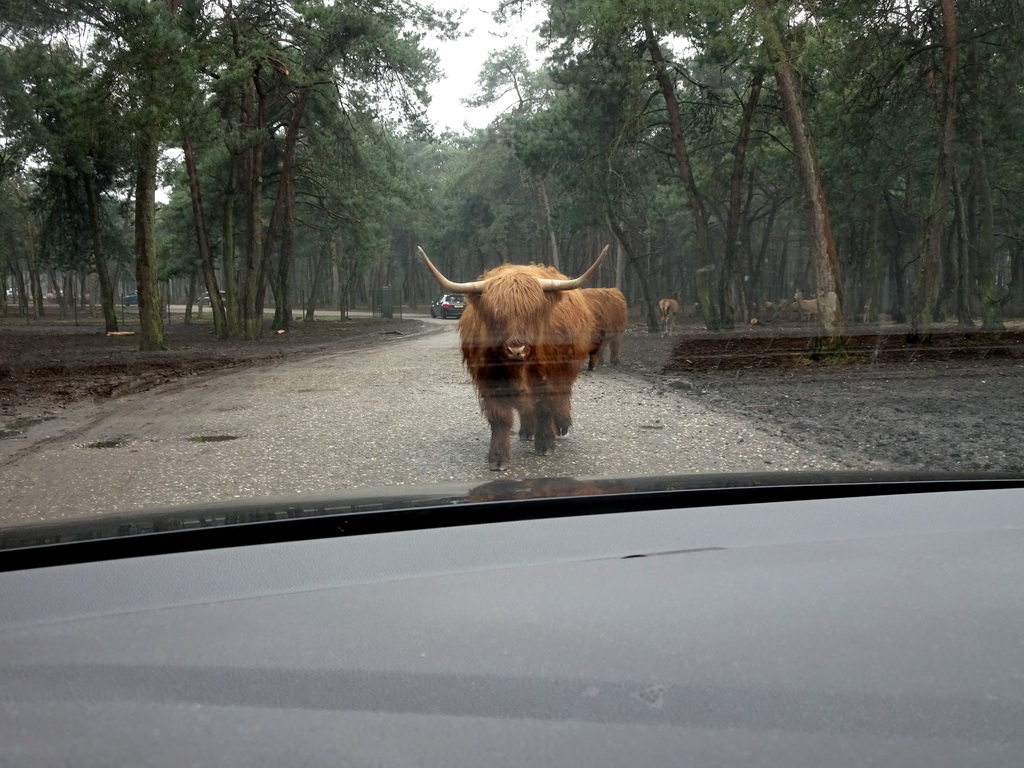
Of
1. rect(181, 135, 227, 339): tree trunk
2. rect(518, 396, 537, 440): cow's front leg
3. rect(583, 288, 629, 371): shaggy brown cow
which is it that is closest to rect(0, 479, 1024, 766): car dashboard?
rect(518, 396, 537, 440): cow's front leg

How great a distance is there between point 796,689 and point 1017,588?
0.77 meters

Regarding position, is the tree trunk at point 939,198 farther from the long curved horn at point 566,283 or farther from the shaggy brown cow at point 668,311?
the long curved horn at point 566,283

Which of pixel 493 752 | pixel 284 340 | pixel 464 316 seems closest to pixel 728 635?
pixel 493 752

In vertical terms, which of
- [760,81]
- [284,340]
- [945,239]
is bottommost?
[284,340]

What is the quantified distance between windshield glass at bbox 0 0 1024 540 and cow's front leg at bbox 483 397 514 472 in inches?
1.2

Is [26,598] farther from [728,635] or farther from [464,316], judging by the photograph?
[464,316]

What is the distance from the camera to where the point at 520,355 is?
6.43m

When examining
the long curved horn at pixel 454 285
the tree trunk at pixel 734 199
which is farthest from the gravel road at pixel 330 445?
the tree trunk at pixel 734 199

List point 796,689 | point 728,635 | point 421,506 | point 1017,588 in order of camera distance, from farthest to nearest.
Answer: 1. point 421,506
2. point 1017,588
3. point 728,635
4. point 796,689

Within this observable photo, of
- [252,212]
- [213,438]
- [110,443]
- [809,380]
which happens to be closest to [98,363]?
[252,212]

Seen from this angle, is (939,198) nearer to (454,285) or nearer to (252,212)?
(454,285)

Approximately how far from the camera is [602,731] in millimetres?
1502

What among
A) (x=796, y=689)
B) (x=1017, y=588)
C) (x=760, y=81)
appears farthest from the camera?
(x=760, y=81)

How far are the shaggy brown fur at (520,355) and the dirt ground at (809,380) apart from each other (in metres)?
1.79
